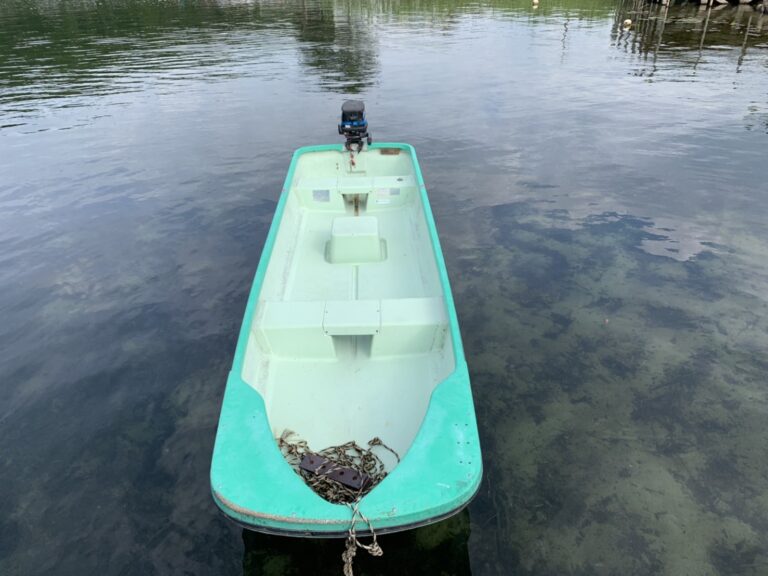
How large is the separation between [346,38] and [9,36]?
27577mm

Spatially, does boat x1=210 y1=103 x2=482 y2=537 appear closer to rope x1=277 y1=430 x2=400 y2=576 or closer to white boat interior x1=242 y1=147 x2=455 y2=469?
white boat interior x1=242 y1=147 x2=455 y2=469

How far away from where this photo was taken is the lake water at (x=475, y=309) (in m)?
5.60

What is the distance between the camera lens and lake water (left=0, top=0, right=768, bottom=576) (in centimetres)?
560

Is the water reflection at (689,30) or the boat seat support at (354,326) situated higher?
the water reflection at (689,30)

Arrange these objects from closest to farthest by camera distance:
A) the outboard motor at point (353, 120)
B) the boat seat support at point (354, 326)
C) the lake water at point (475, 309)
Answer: the lake water at point (475, 309) → the boat seat support at point (354, 326) → the outboard motor at point (353, 120)

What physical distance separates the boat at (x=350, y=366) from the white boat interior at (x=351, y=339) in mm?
20

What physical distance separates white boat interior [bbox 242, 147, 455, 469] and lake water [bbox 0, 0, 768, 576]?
1.33 m

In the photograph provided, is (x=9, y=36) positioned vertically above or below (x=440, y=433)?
above

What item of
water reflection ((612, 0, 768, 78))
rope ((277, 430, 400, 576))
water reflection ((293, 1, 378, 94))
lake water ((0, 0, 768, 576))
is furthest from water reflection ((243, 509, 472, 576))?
water reflection ((612, 0, 768, 78))

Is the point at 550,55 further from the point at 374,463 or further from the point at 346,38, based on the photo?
the point at 374,463

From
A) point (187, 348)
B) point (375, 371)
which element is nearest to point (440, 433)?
point (375, 371)

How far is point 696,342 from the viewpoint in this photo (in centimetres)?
829

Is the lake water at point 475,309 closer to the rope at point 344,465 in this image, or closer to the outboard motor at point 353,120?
the rope at point 344,465

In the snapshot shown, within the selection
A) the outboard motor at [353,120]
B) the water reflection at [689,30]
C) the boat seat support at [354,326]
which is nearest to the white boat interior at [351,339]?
the boat seat support at [354,326]
